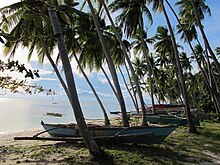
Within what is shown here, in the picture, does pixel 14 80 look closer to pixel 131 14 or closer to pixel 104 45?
pixel 104 45

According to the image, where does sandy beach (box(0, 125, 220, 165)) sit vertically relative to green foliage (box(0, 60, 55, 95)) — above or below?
below

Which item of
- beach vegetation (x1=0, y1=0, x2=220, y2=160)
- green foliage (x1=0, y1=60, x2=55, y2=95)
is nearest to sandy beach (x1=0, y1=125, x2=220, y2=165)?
beach vegetation (x1=0, y1=0, x2=220, y2=160)

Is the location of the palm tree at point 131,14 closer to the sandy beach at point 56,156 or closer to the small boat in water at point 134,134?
the small boat in water at point 134,134

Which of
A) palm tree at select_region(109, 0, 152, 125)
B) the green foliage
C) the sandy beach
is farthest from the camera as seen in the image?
palm tree at select_region(109, 0, 152, 125)

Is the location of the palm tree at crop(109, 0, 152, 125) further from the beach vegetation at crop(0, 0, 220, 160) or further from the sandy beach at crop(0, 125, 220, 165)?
the sandy beach at crop(0, 125, 220, 165)

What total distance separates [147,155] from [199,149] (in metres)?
2.43

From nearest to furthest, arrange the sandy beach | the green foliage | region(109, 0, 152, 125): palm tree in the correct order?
the green foliage
the sandy beach
region(109, 0, 152, 125): palm tree

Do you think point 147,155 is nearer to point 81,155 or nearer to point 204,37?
point 81,155

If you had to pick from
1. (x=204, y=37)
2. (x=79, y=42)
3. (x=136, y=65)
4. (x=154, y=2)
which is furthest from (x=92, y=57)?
(x=136, y=65)

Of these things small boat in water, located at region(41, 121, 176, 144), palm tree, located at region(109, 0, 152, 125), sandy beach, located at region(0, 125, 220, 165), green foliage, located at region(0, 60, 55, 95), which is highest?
palm tree, located at region(109, 0, 152, 125)

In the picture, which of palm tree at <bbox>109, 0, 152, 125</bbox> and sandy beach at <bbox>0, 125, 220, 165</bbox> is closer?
sandy beach at <bbox>0, 125, 220, 165</bbox>

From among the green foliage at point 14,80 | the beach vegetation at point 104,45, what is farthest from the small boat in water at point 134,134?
the green foliage at point 14,80

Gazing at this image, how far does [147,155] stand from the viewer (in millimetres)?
7891

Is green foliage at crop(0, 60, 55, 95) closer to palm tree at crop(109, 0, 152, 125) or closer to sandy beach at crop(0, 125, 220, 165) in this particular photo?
sandy beach at crop(0, 125, 220, 165)
